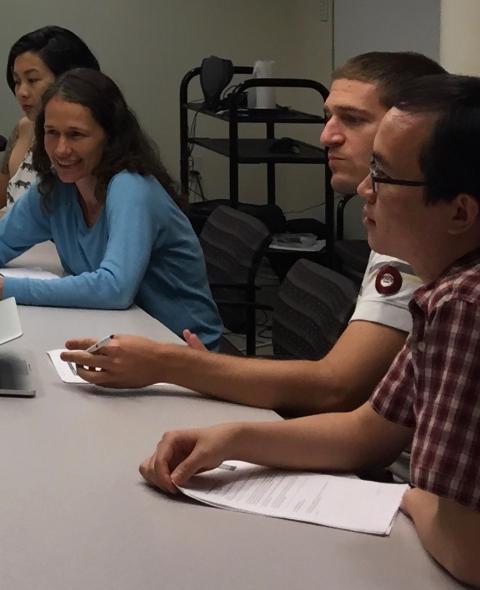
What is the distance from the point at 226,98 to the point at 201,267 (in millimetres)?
2223

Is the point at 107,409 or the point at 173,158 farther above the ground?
the point at 107,409

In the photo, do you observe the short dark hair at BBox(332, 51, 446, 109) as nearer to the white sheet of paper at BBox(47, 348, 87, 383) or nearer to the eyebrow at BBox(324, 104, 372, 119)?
the eyebrow at BBox(324, 104, 372, 119)

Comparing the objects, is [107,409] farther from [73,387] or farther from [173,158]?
[173,158]

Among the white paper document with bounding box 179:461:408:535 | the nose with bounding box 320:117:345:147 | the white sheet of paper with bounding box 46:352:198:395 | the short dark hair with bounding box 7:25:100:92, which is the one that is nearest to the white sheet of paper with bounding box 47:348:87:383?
the white sheet of paper with bounding box 46:352:198:395

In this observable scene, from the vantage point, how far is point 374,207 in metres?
1.13

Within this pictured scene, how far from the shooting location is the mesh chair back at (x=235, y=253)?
8.79 ft

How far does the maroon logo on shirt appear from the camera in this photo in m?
1.53

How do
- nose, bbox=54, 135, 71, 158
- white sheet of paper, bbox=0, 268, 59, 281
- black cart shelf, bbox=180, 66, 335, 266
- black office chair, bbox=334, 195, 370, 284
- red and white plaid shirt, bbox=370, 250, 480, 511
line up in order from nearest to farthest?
1. red and white plaid shirt, bbox=370, 250, 480, 511
2. nose, bbox=54, 135, 71, 158
3. white sheet of paper, bbox=0, 268, 59, 281
4. black office chair, bbox=334, 195, 370, 284
5. black cart shelf, bbox=180, 66, 335, 266

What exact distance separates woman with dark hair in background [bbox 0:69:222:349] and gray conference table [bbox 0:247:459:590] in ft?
2.76

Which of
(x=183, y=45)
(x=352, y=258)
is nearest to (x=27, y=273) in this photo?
(x=352, y=258)

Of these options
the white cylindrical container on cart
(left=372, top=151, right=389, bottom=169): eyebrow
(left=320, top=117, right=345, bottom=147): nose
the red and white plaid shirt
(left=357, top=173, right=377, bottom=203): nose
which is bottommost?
the white cylindrical container on cart

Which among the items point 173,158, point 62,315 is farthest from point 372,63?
point 173,158

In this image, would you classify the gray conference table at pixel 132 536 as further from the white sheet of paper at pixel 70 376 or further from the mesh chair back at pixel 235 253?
the mesh chair back at pixel 235 253

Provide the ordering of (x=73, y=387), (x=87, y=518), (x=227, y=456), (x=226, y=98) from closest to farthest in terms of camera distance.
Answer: (x=87, y=518), (x=227, y=456), (x=73, y=387), (x=226, y=98)
